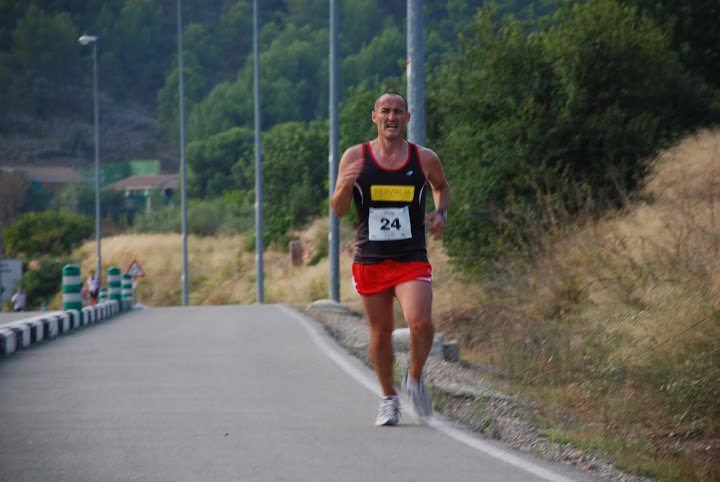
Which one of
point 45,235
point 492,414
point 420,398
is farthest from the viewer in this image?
point 45,235

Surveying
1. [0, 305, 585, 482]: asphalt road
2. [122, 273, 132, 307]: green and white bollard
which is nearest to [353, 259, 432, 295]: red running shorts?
[0, 305, 585, 482]: asphalt road

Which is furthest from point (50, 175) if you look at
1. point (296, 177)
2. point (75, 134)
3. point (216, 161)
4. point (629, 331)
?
point (629, 331)

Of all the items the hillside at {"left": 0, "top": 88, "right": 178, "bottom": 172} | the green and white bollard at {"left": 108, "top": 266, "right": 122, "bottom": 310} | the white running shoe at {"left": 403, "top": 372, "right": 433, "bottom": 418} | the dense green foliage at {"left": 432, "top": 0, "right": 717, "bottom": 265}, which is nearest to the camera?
the white running shoe at {"left": 403, "top": 372, "right": 433, "bottom": 418}

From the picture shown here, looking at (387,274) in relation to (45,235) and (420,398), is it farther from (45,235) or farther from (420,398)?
(45,235)

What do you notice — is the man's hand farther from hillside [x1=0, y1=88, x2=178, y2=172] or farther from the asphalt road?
hillside [x1=0, y1=88, x2=178, y2=172]

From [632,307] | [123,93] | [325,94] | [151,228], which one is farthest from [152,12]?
[632,307]

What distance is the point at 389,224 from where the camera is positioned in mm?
6742

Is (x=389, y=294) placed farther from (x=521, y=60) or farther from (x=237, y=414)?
(x=521, y=60)

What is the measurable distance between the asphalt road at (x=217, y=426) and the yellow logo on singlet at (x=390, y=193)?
1480 mm

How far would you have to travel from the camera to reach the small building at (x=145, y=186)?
12700 centimetres

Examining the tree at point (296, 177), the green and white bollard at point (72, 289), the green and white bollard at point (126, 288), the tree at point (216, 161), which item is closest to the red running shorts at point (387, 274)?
the green and white bollard at point (72, 289)

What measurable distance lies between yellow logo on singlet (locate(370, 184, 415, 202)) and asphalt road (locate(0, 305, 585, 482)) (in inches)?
58.3

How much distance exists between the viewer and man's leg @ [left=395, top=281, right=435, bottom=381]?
22.1 feet

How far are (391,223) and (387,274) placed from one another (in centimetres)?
34
